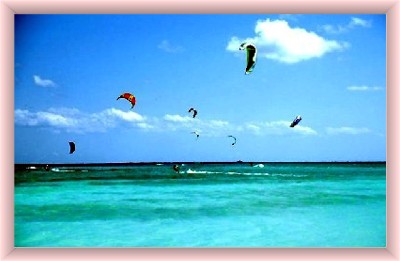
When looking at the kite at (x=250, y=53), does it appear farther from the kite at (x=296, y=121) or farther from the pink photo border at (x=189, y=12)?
the pink photo border at (x=189, y=12)

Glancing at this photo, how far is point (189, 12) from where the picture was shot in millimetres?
3822

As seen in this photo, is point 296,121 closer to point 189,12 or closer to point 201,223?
point 201,223

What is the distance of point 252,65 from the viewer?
16.7 ft

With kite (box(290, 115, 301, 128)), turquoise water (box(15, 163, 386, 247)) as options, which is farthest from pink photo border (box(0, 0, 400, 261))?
→ kite (box(290, 115, 301, 128))

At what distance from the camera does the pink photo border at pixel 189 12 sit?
369 cm

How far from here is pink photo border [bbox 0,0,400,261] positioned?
3.69 meters

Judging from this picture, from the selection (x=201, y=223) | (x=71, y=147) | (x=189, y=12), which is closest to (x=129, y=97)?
(x=71, y=147)

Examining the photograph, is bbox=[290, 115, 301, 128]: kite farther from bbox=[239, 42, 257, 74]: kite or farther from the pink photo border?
the pink photo border

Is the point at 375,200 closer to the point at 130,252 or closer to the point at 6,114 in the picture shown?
the point at 130,252

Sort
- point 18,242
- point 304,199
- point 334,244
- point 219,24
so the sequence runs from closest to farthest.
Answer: point 18,242 < point 334,244 < point 219,24 < point 304,199

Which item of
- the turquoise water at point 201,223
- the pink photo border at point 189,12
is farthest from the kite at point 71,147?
the pink photo border at point 189,12

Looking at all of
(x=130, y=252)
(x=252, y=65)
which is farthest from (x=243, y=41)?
(x=130, y=252)

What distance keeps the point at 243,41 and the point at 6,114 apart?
242cm

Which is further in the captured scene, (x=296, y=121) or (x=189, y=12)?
(x=296, y=121)
